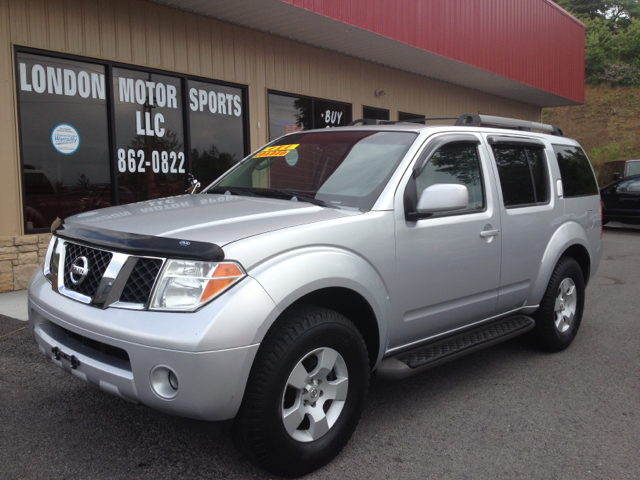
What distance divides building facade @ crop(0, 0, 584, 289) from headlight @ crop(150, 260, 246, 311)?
5316mm

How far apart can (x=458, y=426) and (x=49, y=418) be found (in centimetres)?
250

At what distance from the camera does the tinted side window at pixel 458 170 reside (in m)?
3.75

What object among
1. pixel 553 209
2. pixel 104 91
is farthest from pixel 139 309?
pixel 104 91

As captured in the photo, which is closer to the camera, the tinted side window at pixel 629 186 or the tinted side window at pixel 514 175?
the tinted side window at pixel 514 175

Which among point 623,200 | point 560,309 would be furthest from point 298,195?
point 623,200

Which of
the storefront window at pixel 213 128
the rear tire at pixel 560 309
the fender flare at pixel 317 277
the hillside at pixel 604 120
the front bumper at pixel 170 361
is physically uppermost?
the hillside at pixel 604 120

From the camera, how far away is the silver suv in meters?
2.51

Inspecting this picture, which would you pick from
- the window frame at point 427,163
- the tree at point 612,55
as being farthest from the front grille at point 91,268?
the tree at point 612,55

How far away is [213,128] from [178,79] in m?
1.00

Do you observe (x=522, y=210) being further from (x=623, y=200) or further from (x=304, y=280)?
(x=623, y=200)

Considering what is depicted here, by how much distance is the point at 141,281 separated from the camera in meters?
2.61

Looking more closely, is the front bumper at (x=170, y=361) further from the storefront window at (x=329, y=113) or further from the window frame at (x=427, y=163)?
the storefront window at (x=329, y=113)

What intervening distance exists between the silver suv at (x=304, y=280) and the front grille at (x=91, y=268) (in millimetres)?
13

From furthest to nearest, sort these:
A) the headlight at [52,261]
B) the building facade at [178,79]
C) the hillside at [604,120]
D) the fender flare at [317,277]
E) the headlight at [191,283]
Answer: the hillside at [604,120], the building facade at [178,79], the headlight at [52,261], the fender flare at [317,277], the headlight at [191,283]
